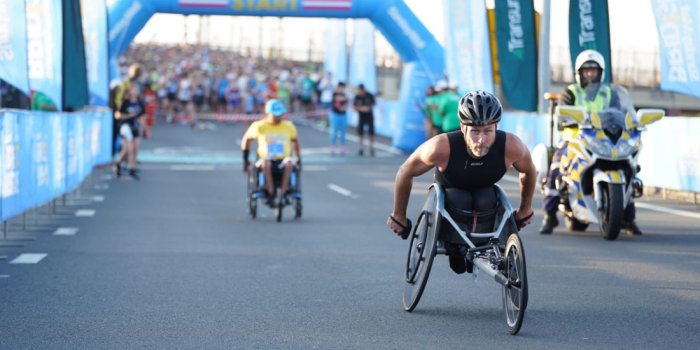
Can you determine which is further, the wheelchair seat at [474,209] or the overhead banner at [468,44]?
the overhead banner at [468,44]

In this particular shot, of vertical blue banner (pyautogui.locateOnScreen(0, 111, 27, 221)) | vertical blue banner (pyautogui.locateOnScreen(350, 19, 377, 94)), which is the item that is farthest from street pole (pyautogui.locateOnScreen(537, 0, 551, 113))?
vertical blue banner (pyautogui.locateOnScreen(350, 19, 377, 94))

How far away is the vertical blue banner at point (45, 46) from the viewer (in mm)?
19547

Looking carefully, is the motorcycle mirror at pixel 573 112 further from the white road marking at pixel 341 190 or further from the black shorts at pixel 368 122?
the black shorts at pixel 368 122

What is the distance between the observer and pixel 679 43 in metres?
18.4

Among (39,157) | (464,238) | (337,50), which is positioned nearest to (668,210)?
(39,157)

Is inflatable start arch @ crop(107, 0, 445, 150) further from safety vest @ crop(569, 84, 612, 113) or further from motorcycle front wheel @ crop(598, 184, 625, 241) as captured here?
motorcycle front wheel @ crop(598, 184, 625, 241)

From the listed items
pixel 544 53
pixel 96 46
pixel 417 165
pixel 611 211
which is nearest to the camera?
pixel 417 165

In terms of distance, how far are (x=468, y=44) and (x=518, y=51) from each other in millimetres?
3102

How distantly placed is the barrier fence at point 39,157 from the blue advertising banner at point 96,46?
225 inches

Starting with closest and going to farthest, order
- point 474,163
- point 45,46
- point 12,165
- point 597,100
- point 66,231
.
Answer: point 474,163 → point 12,165 → point 597,100 → point 66,231 → point 45,46

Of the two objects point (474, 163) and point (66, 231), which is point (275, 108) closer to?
point (66, 231)

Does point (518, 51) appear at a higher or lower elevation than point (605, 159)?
higher

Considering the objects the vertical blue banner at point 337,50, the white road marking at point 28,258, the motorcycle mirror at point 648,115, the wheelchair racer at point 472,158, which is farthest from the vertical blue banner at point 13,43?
the vertical blue banner at point 337,50

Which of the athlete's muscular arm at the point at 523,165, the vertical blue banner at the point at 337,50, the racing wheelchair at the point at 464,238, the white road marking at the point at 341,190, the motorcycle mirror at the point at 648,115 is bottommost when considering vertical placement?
the white road marking at the point at 341,190
